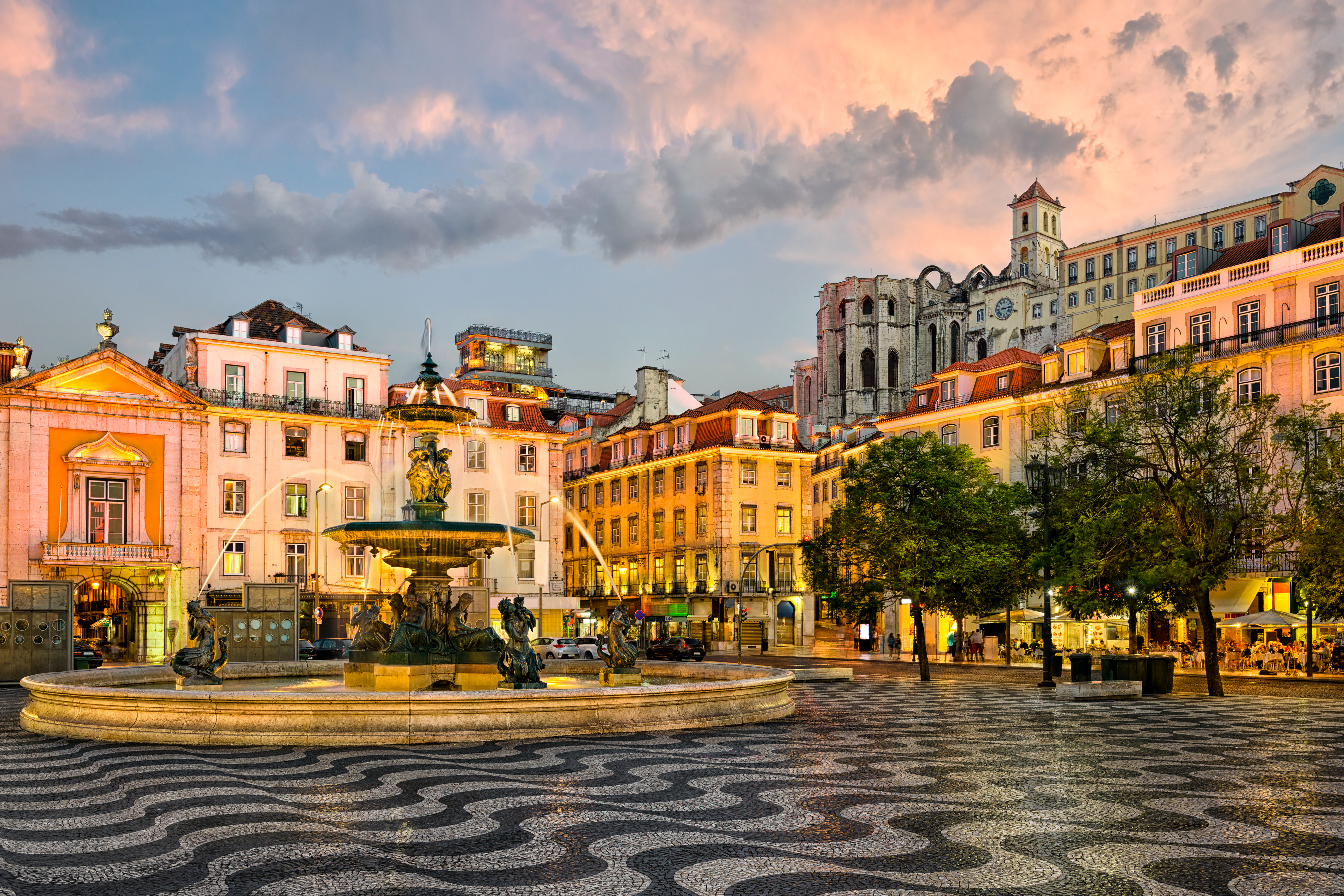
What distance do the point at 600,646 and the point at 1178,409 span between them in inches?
591

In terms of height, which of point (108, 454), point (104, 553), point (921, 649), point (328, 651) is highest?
point (108, 454)

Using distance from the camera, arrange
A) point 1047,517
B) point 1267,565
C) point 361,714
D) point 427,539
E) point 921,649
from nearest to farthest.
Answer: point 361,714, point 427,539, point 1047,517, point 921,649, point 1267,565

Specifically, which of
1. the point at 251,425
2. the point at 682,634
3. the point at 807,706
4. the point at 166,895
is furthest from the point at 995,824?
the point at 682,634

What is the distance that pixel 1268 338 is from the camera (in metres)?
43.7

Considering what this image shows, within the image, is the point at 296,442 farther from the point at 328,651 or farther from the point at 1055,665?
the point at 1055,665

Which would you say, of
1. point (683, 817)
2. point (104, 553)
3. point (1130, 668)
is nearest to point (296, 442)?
point (104, 553)

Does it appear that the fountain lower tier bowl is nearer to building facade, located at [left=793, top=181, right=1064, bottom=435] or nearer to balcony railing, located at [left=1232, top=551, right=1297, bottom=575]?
balcony railing, located at [left=1232, top=551, right=1297, bottom=575]

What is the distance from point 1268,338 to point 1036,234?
309ft

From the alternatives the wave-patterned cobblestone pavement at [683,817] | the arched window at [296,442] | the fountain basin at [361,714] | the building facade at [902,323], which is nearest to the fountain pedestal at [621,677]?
the fountain basin at [361,714]

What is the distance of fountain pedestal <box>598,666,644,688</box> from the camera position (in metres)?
20.4

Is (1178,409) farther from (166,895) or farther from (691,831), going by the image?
(166,895)

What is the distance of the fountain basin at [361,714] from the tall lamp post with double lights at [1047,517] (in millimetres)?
14293

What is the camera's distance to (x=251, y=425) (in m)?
52.0

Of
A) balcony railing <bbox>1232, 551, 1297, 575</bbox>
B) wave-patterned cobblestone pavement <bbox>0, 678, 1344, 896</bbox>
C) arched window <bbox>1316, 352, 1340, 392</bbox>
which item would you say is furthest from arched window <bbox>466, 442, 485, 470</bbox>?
wave-patterned cobblestone pavement <bbox>0, 678, 1344, 896</bbox>
